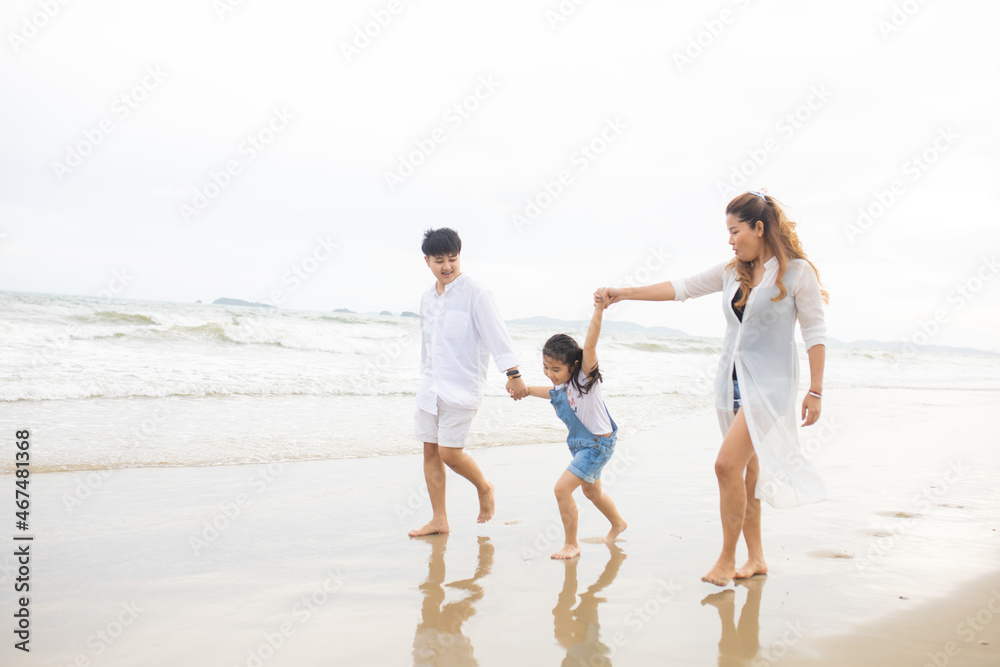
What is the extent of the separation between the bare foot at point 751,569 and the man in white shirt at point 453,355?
5.10ft

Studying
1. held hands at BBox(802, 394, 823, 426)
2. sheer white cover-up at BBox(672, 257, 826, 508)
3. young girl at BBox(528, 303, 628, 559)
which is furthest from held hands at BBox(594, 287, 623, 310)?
held hands at BBox(802, 394, 823, 426)

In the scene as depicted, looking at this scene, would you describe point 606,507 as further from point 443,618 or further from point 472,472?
point 443,618

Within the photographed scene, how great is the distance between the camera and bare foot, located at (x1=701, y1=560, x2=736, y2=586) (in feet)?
10.4

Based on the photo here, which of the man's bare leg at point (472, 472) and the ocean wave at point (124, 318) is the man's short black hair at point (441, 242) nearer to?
the man's bare leg at point (472, 472)

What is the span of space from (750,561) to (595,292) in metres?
1.54

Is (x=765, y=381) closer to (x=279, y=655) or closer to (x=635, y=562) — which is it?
(x=635, y=562)

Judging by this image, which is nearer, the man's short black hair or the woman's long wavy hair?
the woman's long wavy hair

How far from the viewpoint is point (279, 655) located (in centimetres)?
243

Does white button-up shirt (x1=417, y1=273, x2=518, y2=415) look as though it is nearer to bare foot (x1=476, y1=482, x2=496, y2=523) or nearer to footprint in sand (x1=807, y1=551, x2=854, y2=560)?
bare foot (x1=476, y1=482, x2=496, y2=523)

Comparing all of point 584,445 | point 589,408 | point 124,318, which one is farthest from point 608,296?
point 124,318

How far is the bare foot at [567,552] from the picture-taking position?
Result: 360 centimetres

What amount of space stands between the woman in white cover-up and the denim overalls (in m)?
0.70

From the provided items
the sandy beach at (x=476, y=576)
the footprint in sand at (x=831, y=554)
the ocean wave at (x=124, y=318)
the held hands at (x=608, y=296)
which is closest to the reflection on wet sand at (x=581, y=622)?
the sandy beach at (x=476, y=576)

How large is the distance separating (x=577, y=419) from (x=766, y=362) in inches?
42.2
